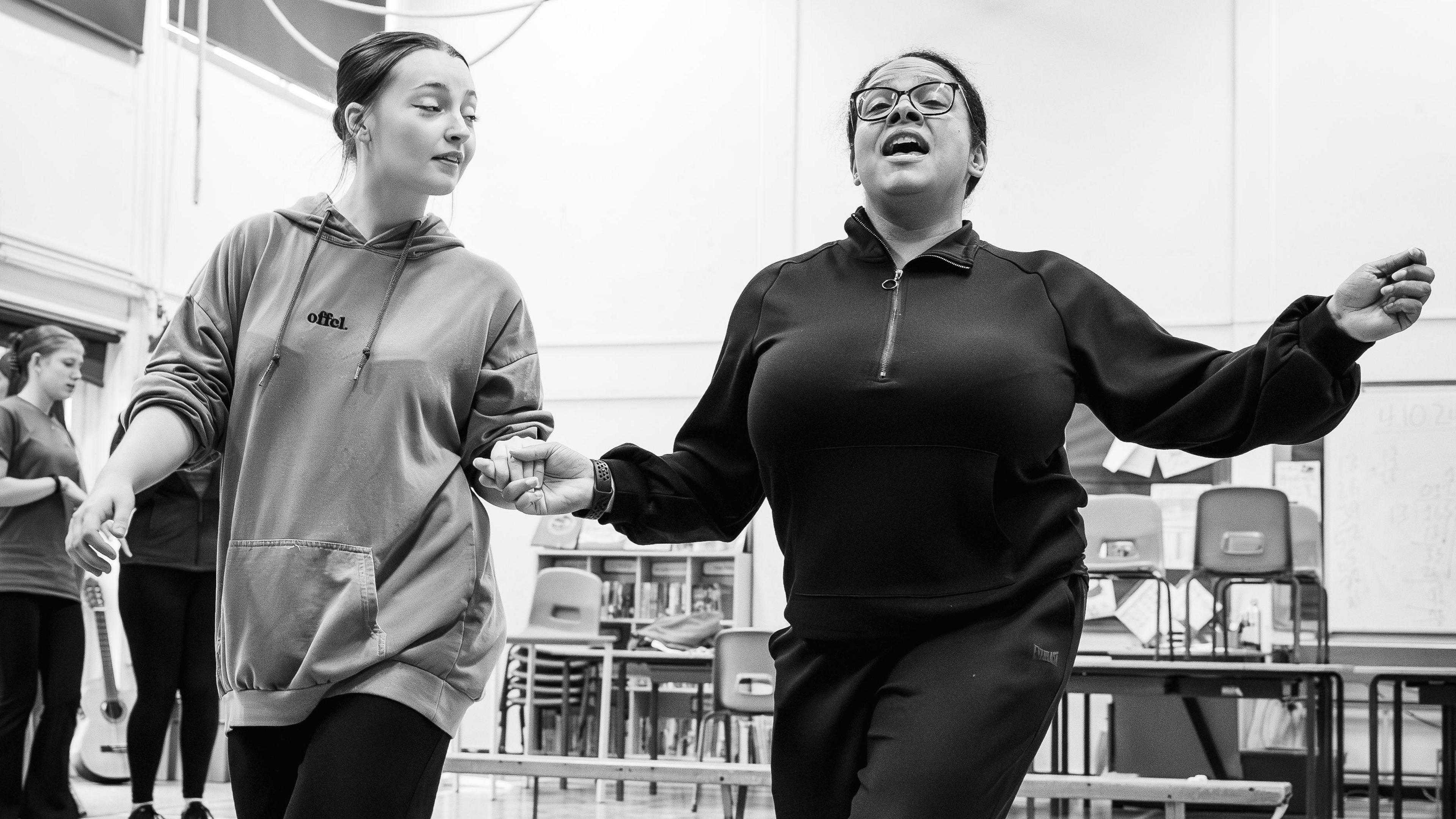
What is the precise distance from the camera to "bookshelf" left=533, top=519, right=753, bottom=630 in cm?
973

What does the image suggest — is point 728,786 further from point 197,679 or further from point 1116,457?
point 1116,457

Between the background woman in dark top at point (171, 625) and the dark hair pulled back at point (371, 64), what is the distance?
248 centimetres

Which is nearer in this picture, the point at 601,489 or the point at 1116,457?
the point at 601,489

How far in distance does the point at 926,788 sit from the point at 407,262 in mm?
924

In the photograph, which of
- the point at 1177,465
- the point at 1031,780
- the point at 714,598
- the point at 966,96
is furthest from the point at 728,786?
the point at 966,96

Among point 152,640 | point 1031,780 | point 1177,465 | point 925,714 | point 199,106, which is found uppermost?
point 199,106

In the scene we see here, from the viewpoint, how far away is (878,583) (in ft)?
5.42

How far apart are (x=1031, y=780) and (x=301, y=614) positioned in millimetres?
3580

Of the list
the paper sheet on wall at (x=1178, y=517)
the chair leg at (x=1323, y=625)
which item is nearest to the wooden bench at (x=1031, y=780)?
the chair leg at (x=1323, y=625)

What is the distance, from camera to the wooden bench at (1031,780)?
4.48 metres

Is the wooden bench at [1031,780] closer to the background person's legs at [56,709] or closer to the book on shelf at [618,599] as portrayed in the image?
the background person's legs at [56,709]

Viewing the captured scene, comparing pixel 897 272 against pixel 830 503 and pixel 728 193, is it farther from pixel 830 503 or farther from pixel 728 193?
pixel 728 193

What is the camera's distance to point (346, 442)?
1.66 m

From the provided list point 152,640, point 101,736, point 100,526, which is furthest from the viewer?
point 101,736
